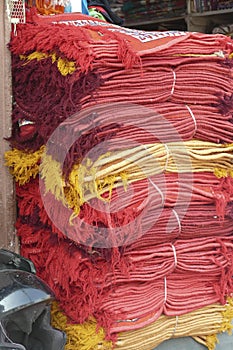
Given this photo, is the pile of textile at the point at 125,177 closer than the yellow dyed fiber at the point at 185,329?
Yes

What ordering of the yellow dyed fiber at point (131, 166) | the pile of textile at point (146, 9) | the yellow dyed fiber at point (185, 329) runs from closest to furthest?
the yellow dyed fiber at point (131, 166) < the yellow dyed fiber at point (185, 329) < the pile of textile at point (146, 9)

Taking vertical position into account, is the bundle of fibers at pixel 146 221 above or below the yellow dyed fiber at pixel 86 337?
above

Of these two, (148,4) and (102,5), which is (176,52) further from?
(148,4)

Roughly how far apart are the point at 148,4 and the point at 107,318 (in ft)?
12.1

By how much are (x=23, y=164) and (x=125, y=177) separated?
1.27 feet

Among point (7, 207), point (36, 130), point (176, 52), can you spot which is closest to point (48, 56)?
point (36, 130)

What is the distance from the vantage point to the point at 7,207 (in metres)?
2.13

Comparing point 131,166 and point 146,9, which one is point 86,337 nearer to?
point 131,166

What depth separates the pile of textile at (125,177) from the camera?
1.79 metres

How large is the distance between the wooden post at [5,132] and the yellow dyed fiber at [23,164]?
0.12 feet

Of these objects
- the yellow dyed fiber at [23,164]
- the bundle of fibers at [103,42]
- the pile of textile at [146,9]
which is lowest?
the yellow dyed fiber at [23,164]

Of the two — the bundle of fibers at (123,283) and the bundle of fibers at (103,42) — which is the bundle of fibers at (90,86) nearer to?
the bundle of fibers at (103,42)

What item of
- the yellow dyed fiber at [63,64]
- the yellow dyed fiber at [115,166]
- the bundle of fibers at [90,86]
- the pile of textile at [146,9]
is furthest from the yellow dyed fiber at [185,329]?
the pile of textile at [146,9]

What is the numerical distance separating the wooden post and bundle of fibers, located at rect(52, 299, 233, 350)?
12.6 inches
